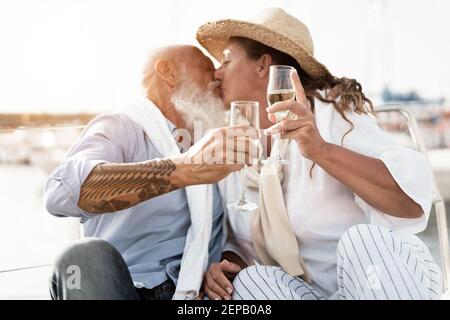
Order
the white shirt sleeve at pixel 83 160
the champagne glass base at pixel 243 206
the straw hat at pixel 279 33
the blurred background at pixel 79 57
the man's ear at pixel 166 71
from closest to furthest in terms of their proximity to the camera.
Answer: the white shirt sleeve at pixel 83 160 < the champagne glass base at pixel 243 206 < the straw hat at pixel 279 33 < the man's ear at pixel 166 71 < the blurred background at pixel 79 57

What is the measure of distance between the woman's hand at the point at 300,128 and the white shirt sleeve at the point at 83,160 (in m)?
0.58

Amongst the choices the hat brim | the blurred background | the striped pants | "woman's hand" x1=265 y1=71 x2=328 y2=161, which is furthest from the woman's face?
the striped pants

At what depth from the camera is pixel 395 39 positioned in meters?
11.6

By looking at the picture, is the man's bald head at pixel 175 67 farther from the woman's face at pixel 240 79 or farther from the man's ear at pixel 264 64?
the man's ear at pixel 264 64

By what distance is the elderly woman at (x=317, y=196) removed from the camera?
1.69 m

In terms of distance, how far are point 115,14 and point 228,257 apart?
9.30 ft

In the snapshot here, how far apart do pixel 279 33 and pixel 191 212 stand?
0.83 metres

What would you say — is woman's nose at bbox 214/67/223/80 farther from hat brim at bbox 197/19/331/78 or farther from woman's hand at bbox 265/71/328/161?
woman's hand at bbox 265/71/328/161

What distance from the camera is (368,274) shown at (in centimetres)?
162

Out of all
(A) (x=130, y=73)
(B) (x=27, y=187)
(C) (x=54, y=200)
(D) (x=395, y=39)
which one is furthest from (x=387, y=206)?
(D) (x=395, y=39)

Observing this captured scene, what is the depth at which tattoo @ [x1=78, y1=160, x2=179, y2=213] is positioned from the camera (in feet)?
5.81

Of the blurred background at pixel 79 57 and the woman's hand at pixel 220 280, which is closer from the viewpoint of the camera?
the woman's hand at pixel 220 280

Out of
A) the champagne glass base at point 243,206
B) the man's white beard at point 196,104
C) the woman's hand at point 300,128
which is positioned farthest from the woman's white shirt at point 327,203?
the man's white beard at point 196,104

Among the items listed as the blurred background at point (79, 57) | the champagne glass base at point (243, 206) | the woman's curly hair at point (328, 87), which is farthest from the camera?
the blurred background at point (79, 57)
